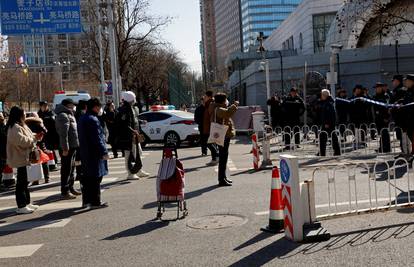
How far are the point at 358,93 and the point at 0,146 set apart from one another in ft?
32.4

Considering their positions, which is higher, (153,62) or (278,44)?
(278,44)

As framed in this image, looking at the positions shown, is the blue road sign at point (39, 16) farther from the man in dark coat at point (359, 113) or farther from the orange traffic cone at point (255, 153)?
the orange traffic cone at point (255, 153)

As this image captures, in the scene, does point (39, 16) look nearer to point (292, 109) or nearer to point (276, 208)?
point (292, 109)

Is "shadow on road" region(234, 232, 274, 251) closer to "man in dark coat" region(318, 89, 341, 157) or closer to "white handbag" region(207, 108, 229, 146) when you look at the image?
"white handbag" region(207, 108, 229, 146)

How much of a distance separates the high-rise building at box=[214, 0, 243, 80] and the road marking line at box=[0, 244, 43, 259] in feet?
425

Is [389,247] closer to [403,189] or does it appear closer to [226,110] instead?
[403,189]

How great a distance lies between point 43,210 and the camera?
8820 millimetres

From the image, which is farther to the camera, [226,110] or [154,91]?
[154,91]

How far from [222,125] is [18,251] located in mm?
4997

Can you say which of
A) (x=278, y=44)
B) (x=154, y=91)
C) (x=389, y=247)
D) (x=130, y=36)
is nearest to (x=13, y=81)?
(x=154, y=91)

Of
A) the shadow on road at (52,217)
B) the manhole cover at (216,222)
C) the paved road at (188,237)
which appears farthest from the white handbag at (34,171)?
the manhole cover at (216,222)

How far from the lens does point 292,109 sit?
16.1 meters

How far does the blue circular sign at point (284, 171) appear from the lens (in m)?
5.94

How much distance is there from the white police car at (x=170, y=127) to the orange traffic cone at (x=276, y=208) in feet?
41.6
